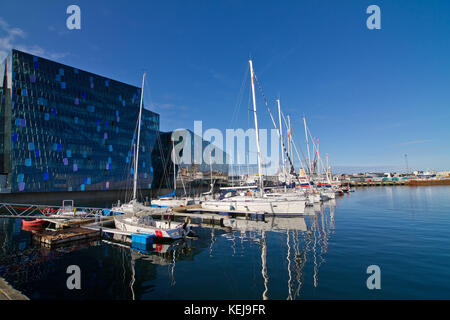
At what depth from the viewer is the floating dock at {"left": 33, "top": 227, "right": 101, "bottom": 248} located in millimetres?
19625

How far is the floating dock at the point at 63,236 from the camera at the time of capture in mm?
19625

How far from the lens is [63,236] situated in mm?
20422

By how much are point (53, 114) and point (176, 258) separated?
5888cm

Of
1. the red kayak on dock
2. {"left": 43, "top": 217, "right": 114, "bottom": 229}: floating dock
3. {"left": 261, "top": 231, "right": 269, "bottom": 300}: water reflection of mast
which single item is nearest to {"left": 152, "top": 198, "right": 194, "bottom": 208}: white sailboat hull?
{"left": 43, "top": 217, "right": 114, "bottom": 229}: floating dock

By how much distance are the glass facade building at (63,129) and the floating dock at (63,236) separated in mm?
21590

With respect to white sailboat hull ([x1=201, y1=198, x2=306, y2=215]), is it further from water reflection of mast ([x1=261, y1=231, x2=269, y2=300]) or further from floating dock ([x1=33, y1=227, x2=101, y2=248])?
floating dock ([x1=33, y1=227, x2=101, y2=248])

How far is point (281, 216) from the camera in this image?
33000 mm

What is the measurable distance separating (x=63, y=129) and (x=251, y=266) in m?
63.1

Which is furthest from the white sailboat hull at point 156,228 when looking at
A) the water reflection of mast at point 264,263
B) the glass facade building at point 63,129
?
the glass facade building at point 63,129

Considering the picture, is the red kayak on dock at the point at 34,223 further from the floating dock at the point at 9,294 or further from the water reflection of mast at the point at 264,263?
the water reflection of mast at the point at 264,263

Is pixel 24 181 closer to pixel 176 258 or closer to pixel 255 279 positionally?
pixel 176 258

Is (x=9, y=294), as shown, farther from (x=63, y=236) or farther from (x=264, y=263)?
(x=63, y=236)

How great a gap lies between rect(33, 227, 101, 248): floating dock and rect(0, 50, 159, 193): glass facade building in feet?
70.8
